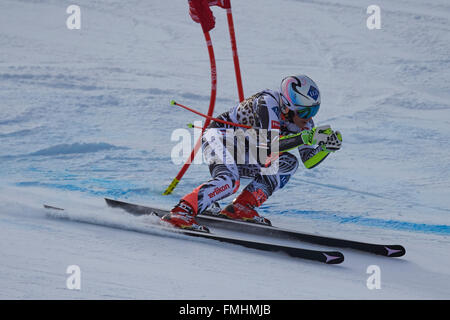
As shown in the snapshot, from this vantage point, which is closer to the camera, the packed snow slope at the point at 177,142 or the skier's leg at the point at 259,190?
the packed snow slope at the point at 177,142

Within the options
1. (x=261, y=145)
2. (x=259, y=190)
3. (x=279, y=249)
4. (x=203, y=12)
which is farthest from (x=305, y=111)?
(x=203, y=12)

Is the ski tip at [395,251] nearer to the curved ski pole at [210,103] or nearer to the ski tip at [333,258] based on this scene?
the ski tip at [333,258]

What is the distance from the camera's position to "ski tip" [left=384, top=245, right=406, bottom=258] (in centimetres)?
451

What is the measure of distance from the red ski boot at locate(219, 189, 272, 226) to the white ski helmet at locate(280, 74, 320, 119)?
791 millimetres

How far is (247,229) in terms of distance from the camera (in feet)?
16.2

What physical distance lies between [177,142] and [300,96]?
3242 mm

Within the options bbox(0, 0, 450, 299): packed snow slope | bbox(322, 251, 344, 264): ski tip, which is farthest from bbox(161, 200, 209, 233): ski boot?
bbox(322, 251, 344, 264): ski tip

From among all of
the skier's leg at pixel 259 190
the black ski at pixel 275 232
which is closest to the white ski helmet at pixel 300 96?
the skier's leg at pixel 259 190

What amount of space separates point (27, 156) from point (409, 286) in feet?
14.4

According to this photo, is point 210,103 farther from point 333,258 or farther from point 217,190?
point 333,258

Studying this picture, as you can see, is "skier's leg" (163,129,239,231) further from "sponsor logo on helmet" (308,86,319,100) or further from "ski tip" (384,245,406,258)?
"ski tip" (384,245,406,258)

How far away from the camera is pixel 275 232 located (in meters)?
4.84

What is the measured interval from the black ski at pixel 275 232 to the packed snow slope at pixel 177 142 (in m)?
0.09

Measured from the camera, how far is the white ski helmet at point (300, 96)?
4629 millimetres
